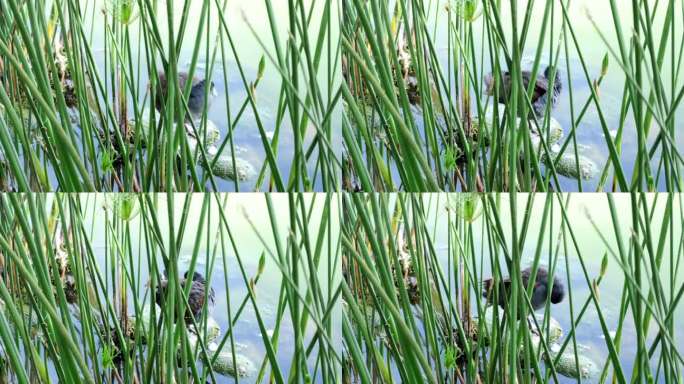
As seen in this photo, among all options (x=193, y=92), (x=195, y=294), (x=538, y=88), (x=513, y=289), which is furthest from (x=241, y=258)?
(x=538, y=88)

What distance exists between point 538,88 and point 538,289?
0.36 meters

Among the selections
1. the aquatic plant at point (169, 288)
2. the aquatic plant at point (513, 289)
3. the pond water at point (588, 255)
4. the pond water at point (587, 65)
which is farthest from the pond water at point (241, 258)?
the pond water at point (587, 65)

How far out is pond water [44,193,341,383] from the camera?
149 centimetres

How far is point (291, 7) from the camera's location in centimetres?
144

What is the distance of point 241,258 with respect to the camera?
151 cm

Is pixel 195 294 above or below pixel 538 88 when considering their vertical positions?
below

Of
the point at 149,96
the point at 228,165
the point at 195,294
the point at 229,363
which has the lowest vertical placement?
the point at 229,363

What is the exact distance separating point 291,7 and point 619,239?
700 millimetres

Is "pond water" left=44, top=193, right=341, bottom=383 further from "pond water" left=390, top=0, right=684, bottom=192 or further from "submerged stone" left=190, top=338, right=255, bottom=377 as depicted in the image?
"pond water" left=390, top=0, right=684, bottom=192

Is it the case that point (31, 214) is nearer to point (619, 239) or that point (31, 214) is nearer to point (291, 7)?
point (291, 7)

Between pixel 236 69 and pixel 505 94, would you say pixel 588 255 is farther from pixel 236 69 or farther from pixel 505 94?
pixel 236 69

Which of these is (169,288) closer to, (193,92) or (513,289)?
(193,92)

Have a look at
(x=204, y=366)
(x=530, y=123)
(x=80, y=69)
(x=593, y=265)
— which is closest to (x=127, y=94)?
(x=80, y=69)

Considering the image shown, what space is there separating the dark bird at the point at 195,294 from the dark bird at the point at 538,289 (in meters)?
0.50
